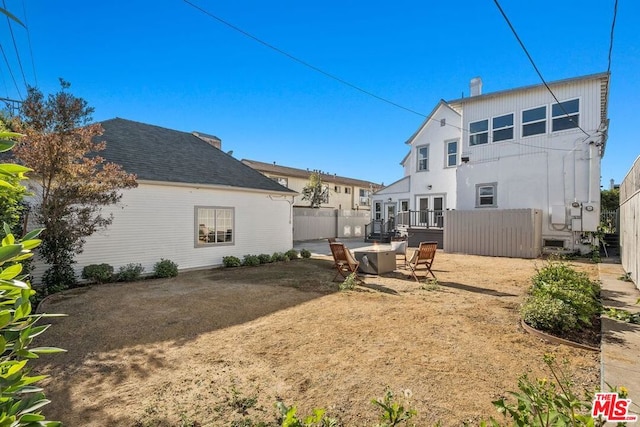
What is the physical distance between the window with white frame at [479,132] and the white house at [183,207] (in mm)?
10592

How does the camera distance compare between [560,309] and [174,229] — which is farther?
[174,229]

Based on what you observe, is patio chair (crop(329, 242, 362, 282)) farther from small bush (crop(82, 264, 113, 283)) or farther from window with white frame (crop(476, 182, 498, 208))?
window with white frame (crop(476, 182, 498, 208))

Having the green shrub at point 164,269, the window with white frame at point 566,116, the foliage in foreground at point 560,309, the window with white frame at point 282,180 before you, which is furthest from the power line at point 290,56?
the window with white frame at point 282,180

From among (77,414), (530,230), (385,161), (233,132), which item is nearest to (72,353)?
(77,414)

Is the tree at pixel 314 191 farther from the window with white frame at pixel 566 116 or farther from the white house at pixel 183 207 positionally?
the window with white frame at pixel 566 116

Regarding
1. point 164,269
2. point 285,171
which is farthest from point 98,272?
point 285,171

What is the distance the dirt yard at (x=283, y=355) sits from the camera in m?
3.08

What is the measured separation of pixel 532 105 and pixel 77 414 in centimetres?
1892

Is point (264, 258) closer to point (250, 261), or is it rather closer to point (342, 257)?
point (250, 261)

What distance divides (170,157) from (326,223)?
49.0 feet

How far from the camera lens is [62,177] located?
25.0ft

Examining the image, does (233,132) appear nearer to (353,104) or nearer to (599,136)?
(353,104)

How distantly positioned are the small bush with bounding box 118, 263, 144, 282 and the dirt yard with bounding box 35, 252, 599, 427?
1.69m

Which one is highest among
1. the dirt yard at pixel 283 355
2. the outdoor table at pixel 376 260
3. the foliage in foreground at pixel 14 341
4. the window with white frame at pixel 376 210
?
the window with white frame at pixel 376 210
